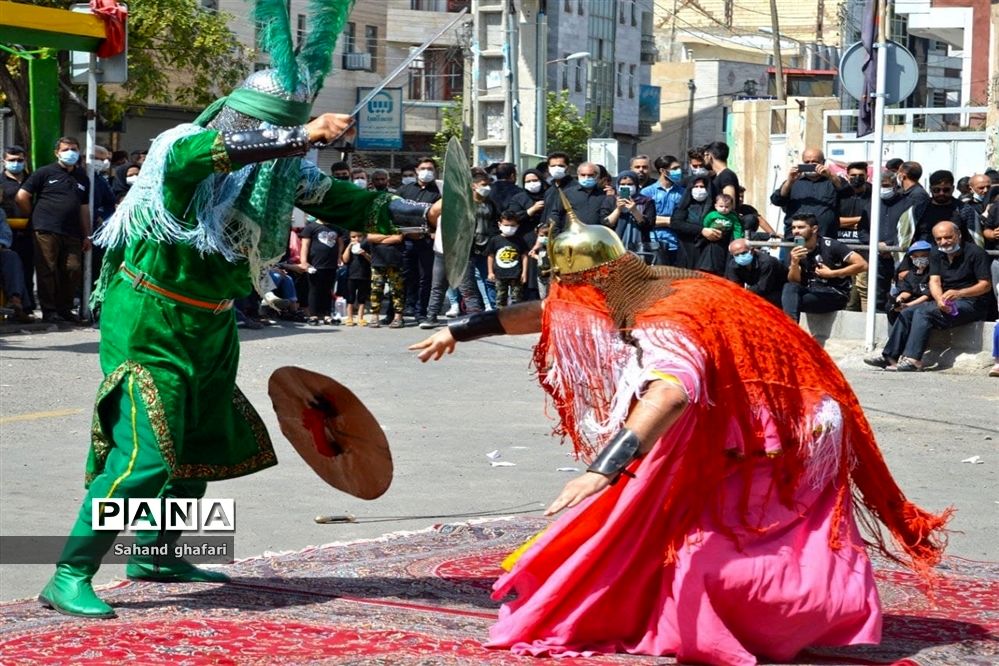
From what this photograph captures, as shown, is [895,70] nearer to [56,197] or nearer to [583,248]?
[56,197]

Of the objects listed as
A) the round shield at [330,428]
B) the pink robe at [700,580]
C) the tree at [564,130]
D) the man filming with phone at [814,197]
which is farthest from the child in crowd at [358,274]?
the tree at [564,130]

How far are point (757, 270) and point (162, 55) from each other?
693 inches

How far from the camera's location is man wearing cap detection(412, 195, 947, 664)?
5062 mm

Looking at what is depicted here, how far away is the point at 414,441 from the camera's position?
9773 millimetres

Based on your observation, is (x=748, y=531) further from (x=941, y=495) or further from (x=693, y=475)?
(x=941, y=495)

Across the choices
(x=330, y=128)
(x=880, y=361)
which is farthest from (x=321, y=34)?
(x=880, y=361)

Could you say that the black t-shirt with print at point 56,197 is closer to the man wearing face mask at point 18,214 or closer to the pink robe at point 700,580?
the man wearing face mask at point 18,214

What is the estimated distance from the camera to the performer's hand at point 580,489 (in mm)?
4535

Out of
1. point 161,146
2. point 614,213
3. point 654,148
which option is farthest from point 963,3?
point 654,148

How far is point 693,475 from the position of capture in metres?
5.16

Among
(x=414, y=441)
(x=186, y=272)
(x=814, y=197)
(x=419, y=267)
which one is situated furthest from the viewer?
(x=419, y=267)

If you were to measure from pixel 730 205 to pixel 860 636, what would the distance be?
37.0ft

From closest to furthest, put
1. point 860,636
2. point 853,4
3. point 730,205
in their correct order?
1. point 860,636
2. point 730,205
3. point 853,4

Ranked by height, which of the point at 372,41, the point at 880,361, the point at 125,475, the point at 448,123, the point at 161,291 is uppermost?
the point at 372,41
